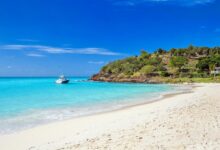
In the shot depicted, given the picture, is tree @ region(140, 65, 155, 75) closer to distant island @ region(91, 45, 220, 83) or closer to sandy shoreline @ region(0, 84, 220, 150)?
distant island @ region(91, 45, 220, 83)

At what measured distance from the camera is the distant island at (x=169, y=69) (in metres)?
73.1

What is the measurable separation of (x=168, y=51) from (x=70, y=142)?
4665 inches

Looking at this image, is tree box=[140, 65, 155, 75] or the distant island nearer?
the distant island

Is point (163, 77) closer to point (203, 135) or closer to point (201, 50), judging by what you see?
point (201, 50)

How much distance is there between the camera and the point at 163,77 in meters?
76.9

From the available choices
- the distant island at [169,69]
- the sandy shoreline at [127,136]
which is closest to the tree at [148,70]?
the distant island at [169,69]

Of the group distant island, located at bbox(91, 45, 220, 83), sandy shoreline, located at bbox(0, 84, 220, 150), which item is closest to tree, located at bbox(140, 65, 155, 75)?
distant island, located at bbox(91, 45, 220, 83)

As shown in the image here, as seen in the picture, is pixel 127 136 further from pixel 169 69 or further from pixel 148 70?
pixel 169 69

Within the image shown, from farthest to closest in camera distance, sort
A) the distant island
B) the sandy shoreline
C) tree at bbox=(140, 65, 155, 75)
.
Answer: tree at bbox=(140, 65, 155, 75), the distant island, the sandy shoreline

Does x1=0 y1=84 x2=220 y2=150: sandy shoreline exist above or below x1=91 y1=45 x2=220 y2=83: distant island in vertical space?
below

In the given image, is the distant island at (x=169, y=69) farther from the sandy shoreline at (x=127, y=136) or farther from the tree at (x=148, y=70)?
the sandy shoreline at (x=127, y=136)

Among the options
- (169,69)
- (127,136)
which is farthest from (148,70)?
(127,136)

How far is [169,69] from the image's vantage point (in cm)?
8762

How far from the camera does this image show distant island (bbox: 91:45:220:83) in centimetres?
7306
